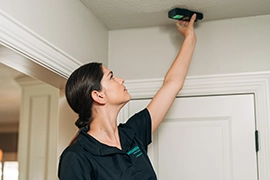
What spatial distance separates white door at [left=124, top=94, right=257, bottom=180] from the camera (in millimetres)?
2320

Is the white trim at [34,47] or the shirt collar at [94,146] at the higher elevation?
the white trim at [34,47]

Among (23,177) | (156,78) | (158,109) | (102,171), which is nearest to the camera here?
(102,171)

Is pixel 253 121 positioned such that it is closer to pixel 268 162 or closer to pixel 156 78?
pixel 268 162

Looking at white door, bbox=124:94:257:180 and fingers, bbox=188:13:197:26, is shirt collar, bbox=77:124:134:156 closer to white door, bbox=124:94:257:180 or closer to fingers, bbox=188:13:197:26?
white door, bbox=124:94:257:180

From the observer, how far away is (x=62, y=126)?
239 cm

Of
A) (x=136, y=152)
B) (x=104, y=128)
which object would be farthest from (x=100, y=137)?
(x=136, y=152)

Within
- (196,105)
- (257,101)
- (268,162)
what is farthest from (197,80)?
(268,162)

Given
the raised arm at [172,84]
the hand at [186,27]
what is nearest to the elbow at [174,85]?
the raised arm at [172,84]

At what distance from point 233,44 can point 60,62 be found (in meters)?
0.97

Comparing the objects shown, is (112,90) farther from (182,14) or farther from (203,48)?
→ (203,48)

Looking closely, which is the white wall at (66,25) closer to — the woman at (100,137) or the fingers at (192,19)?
the woman at (100,137)

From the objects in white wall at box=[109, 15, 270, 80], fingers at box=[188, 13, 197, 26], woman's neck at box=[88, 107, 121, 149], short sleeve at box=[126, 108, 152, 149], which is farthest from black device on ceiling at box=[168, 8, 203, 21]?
woman's neck at box=[88, 107, 121, 149]

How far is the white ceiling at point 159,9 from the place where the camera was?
2.26 metres

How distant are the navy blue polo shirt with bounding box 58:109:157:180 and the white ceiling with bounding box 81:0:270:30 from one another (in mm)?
705
